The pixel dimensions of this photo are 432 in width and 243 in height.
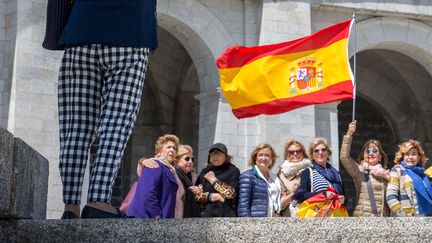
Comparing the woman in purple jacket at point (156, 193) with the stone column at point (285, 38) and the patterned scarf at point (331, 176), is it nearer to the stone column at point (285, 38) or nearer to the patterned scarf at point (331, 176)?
the patterned scarf at point (331, 176)

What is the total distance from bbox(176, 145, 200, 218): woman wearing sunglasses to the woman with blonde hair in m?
2.37

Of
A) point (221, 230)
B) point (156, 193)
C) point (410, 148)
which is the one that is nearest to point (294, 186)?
point (410, 148)

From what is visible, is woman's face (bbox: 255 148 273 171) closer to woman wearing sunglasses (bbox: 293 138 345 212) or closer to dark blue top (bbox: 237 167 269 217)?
dark blue top (bbox: 237 167 269 217)

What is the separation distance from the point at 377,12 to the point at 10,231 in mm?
12849

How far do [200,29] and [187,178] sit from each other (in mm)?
6388

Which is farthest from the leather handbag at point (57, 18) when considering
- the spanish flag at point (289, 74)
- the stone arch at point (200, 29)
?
the stone arch at point (200, 29)

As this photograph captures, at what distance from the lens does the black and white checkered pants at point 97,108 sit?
175 inches

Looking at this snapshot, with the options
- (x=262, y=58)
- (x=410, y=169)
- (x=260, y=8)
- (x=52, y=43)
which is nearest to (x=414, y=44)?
(x=260, y=8)

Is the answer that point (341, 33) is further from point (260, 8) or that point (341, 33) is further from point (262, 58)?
point (260, 8)

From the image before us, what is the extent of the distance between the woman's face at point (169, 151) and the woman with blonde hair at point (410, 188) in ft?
8.88

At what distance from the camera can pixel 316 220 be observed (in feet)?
13.3

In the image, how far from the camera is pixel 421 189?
8820 millimetres

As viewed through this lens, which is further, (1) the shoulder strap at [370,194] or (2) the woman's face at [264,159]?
(1) the shoulder strap at [370,194]

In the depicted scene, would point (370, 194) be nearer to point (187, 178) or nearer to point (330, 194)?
point (330, 194)
